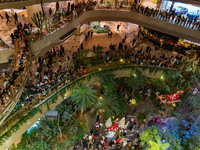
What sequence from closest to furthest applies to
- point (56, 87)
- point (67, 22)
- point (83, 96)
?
point (56, 87)
point (83, 96)
point (67, 22)

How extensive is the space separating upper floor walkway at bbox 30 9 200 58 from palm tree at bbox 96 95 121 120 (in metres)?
7.27

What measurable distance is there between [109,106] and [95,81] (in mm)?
2924

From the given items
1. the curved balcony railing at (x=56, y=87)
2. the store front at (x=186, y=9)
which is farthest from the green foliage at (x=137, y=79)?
the store front at (x=186, y=9)

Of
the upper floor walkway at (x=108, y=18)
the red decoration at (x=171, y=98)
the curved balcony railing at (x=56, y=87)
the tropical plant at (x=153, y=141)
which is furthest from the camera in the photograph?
the red decoration at (x=171, y=98)

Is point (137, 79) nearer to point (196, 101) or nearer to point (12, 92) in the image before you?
point (196, 101)

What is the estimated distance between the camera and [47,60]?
54.0 ft

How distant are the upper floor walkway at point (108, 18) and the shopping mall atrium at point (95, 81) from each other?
9 centimetres

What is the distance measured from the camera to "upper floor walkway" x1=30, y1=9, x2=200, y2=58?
14.2 metres

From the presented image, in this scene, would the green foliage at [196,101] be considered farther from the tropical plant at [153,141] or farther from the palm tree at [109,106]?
the palm tree at [109,106]

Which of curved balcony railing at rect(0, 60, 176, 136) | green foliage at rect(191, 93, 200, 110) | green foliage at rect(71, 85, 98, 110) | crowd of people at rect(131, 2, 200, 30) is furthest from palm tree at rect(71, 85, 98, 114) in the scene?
crowd of people at rect(131, 2, 200, 30)

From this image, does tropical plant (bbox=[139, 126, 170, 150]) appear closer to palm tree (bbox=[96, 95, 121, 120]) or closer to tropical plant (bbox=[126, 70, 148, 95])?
palm tree (bbox=[96, 95, 121, 120])

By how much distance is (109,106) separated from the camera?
1739 cm

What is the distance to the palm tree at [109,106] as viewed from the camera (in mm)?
16977

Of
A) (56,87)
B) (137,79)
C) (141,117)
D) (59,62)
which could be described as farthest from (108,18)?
(141,117)
